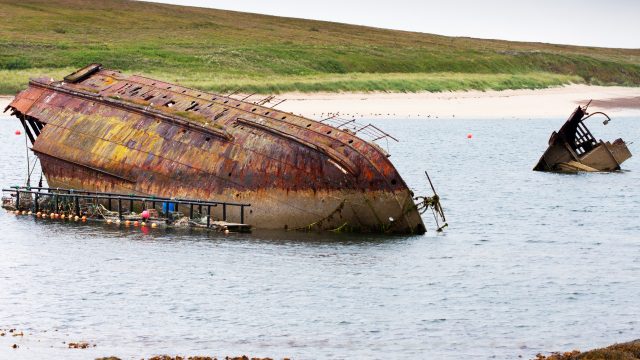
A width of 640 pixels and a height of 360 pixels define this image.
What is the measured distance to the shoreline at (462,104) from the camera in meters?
103

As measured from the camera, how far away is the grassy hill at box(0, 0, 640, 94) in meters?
110

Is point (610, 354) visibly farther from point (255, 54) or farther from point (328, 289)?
point (255, 54)

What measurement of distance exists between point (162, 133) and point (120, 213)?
3.42m

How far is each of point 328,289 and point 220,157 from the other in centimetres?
997

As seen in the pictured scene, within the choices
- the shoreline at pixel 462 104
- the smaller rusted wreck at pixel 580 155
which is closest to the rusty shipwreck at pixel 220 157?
the smaller rusted wreck at pixel 580 155

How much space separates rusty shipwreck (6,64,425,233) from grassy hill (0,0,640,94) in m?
49.9

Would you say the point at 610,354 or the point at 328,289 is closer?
the point at 610,354

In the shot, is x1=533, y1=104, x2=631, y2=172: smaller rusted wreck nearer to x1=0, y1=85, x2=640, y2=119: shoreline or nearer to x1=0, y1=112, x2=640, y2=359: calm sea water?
x1=0, y1=112, x2=640, y2=359: calm sea water

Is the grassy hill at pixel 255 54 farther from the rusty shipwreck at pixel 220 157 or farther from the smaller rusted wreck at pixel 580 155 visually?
the rusty shipwreck at pixel 220 157

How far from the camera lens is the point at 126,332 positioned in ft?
97.0

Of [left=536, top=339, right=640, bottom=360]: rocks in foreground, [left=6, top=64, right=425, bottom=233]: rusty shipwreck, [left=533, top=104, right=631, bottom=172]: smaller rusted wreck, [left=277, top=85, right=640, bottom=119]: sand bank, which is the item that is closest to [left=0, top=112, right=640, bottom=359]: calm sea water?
[left=6, top=64, right=425, bottom=233]: rusty shipwreck

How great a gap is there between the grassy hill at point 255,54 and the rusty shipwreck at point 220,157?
49941 mm

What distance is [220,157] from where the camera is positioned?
4309 cm

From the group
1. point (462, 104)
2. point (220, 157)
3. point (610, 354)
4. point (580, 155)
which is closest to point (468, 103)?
point (462, 104)
